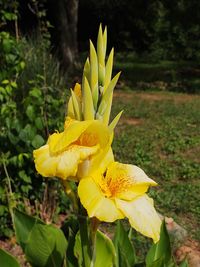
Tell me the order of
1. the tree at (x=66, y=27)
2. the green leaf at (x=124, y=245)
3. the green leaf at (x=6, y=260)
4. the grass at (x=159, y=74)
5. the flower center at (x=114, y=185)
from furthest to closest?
the grass at (x=159, y=74)
the tree at (x=66, y=27)
the green leaf at (x=124, y=245)
the green leaf at (x=6, y=260)
the flower center at (x=114, y=185)

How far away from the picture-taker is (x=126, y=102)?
1045cm

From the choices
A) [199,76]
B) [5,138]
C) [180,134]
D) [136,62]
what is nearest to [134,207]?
[5,138]

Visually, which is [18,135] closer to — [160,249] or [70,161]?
[160,249]

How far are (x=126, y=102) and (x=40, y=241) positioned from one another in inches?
342

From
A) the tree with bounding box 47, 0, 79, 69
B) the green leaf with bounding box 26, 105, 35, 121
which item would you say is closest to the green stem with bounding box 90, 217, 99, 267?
the green leaf with bounding box 26, 105, 35, 121

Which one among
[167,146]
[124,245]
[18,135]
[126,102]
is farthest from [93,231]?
[126,102]

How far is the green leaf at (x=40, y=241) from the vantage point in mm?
1856

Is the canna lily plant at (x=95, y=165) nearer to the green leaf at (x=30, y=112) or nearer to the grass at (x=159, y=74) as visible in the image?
the green leaf at (x=30, y=112)

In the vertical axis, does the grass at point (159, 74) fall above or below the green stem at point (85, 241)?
below

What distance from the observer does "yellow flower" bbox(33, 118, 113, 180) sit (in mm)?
1342

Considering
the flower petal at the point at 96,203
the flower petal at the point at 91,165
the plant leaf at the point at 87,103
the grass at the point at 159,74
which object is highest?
the plant leaf at the point at 87,103

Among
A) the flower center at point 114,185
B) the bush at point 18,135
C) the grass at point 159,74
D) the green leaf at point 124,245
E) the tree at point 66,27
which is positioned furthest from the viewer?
the grass at point 159,74

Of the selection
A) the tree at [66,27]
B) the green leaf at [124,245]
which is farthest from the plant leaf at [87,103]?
the tree at [66,27]

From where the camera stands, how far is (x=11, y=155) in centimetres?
398
